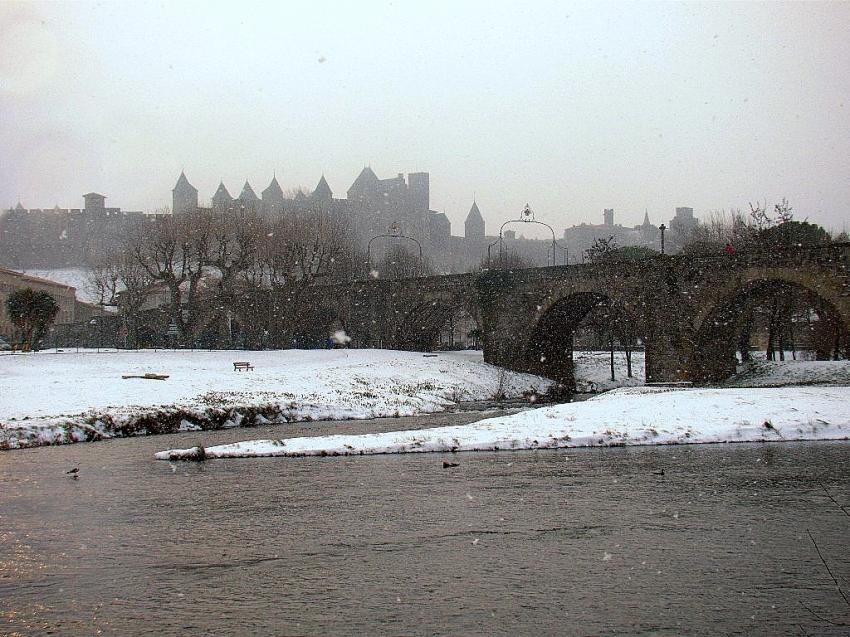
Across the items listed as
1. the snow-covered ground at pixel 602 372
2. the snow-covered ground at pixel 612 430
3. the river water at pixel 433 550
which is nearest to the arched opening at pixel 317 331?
the snow-covered ground at pixel 602 372

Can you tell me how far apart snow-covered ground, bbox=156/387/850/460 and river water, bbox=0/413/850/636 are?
8.55 feet

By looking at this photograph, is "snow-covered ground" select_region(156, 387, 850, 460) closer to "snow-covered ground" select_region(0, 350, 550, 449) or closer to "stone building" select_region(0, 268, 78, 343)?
"snow-covered ground" select_region(0, 350, 550, 449)

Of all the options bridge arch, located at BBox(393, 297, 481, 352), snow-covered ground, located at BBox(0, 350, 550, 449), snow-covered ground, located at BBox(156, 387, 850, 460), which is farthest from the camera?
bridge arch, located at BBox(393, 297, 481, 352)

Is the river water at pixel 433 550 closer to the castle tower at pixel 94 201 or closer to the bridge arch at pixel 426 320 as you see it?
the bridge arch at pixel 426 320

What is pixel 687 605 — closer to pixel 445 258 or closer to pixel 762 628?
pixel 762 628

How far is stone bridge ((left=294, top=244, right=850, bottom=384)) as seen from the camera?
4447 cm

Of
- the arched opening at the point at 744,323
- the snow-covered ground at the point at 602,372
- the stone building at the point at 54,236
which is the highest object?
the stone building at the point at 54,236

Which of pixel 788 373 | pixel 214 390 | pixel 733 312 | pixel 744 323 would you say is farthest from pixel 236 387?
pixel 744 323

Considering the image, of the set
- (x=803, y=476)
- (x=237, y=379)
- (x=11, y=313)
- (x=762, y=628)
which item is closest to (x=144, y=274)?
(x=11, y=313)

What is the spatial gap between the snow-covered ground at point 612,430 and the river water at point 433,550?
2.61 meters

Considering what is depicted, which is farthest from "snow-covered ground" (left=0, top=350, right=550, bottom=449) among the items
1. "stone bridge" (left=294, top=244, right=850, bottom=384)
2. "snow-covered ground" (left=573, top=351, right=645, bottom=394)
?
"stone bridge" (left=294, top=244, right=850, bottom=384)

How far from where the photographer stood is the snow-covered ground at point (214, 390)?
24562 mm

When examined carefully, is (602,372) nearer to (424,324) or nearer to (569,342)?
A: (569,342)

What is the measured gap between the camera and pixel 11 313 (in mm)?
50688
